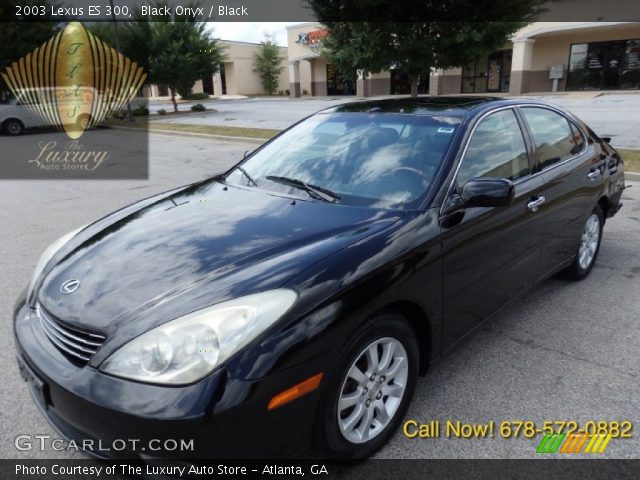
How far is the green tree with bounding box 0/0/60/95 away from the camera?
72.6 feet

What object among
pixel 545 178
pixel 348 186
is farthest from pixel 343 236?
pixel 545 178

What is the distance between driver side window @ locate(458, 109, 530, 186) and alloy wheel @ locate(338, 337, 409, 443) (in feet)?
3.47

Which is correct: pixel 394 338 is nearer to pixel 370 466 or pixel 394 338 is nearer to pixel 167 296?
pixel 370 466

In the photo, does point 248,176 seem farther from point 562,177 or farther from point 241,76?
point 241,76

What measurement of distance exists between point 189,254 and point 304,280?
0.64 meters

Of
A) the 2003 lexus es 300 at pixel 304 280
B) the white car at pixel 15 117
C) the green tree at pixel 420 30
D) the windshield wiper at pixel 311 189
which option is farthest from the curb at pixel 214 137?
the windshield wiper at pixel 311 189

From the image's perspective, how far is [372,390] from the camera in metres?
2.30

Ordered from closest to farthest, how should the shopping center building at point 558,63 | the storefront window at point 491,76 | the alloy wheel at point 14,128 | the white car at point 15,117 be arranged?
the white car at point 15,117, the alloy wheel at point 14,128, the shopping center building at point 558,63, the storefront window at point 491,76

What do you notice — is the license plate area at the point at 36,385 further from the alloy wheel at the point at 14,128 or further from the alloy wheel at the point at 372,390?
the alloy wheel at the point at 14,128

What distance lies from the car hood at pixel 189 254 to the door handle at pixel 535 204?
120 centimetres

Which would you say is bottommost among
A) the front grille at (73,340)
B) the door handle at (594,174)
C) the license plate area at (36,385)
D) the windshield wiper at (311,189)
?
the license plate area at (36,385)

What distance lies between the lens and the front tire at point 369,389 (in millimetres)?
2084

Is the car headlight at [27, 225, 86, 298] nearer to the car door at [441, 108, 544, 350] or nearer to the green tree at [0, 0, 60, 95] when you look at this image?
the car door at [441, 108, 544, 350]

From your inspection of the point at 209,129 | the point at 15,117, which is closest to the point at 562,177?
the point at 209,129
